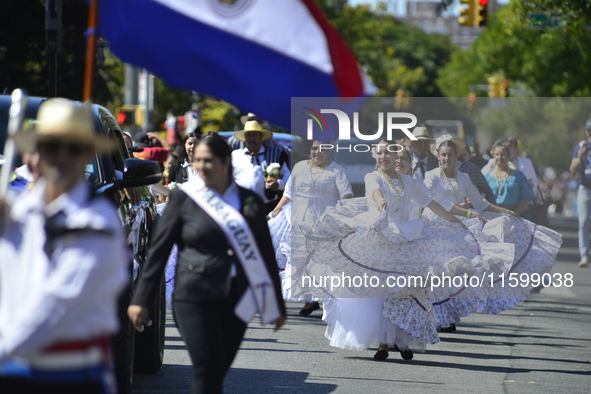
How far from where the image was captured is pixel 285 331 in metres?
10.6

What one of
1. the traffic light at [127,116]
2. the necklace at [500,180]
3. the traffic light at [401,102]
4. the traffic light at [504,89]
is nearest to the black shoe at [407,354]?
the necklace at [500,180]

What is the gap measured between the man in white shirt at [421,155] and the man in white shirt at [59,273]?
22.7ft

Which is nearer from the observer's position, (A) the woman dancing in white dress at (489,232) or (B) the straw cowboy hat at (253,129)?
(A) the woman dancing in white dress at (489,232)

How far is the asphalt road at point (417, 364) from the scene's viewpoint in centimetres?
782

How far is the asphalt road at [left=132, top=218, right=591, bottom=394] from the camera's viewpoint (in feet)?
25.7

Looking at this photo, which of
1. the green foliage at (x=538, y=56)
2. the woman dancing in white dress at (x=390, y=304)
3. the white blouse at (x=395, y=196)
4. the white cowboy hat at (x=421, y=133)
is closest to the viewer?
the woman dancing in white dress at (x=390, y=304)

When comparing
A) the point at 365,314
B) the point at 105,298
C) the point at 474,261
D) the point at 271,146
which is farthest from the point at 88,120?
the point at 271,146

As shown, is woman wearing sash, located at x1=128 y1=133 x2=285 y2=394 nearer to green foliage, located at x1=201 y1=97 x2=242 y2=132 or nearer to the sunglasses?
the sunglasses

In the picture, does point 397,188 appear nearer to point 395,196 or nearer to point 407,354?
point 395,196

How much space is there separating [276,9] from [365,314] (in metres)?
4.85

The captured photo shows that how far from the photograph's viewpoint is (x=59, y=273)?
3367mm

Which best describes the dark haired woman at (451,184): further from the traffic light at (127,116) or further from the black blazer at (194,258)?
the traffic light at (127,116)

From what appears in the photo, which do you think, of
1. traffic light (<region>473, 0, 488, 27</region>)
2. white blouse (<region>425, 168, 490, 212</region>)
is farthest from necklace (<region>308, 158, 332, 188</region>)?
traffic light (<region>473, 0, 488, 27</region>)

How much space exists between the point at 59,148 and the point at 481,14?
70.2ft
